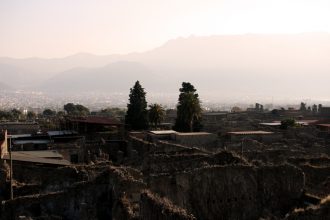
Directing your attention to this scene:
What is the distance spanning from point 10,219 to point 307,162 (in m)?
17.5

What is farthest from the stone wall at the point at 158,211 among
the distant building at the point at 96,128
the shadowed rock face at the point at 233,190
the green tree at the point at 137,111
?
the green tree at the point at 137,111

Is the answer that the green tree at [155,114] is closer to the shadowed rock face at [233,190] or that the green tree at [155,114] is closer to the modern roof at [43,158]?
the modern roof at [43,158]

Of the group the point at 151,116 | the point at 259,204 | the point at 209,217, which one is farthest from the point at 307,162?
the point at 151,116

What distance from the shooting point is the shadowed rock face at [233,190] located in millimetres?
23109

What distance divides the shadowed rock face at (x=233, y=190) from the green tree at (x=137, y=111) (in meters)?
35.8

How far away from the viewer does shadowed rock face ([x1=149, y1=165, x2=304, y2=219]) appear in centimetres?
2311

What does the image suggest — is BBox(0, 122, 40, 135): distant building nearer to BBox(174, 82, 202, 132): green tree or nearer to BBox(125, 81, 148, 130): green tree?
BBox(125, 81, 148, 130): green tree

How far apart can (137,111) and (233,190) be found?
121 feet

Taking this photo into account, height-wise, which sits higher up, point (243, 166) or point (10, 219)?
point (243, 166)

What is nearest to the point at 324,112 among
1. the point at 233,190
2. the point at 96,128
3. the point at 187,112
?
the point at 187,112

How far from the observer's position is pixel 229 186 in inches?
920

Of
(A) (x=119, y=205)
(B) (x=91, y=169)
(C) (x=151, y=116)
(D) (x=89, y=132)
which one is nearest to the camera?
(A) (x=119, y=205)

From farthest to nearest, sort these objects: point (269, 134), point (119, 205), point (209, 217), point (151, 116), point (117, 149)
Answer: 1. point (151, 116)
2. point (269, 134)
3. point (117, 149)
4. point (209, 217)
5. point (119, 205)

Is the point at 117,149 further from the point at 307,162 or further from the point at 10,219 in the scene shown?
the point at 10,219
